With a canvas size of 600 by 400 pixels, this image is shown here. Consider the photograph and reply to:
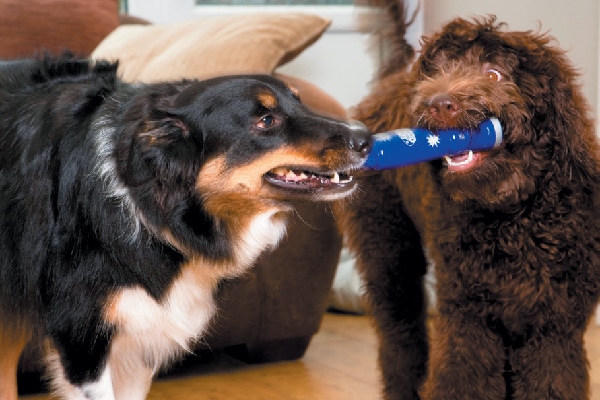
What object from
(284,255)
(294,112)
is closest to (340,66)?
(284,255)

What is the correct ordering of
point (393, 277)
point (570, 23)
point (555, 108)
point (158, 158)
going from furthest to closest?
point (570, 23)
point (393, 277)
point (555, 108)
point (158, 158)

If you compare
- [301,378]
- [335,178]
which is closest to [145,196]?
[335,178]

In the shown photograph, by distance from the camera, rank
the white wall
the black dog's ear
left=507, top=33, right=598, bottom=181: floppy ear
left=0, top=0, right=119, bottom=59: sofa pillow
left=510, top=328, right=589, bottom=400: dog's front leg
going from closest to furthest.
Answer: the black dog's ear
left=507, top=33, right=598, bottom=181: floppy ear
left=510, top=328, right=589, bottom=400: dog's front leg
left=0, top=0, right=119, bottom=59: sofa pillow
the white wall

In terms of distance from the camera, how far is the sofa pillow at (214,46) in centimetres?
284

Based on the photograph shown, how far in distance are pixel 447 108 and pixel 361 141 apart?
20 cm

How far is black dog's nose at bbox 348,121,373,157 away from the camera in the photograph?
194 cm

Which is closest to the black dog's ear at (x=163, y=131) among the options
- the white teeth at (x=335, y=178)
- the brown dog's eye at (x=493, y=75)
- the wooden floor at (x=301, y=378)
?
the white teeth at (x=335, y=178)

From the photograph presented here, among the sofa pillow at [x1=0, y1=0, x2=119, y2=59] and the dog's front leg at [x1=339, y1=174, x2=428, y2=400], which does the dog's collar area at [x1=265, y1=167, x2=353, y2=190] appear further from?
the sofa pillow at [x1=0, y1=0, x2=119, y2=59]

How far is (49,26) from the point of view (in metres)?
3.40

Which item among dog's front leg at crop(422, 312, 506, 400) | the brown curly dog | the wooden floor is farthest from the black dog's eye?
the wooden floor

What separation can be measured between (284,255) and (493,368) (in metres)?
0.94

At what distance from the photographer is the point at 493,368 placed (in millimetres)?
2156

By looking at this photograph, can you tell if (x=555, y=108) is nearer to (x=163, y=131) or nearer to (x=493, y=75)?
(x=493, y=75)

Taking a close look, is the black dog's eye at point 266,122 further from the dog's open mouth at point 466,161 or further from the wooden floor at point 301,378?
the wooden floor at point 301,378
